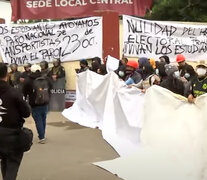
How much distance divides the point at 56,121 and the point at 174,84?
439 centimetres

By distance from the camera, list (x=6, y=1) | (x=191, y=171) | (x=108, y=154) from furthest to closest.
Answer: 1. (x=6, y=1)
2. (x=108, y=154)
3. (x=191, y=171)

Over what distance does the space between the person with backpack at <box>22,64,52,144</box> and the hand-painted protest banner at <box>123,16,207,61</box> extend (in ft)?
15.0

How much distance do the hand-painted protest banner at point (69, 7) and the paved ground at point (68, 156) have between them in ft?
12.9

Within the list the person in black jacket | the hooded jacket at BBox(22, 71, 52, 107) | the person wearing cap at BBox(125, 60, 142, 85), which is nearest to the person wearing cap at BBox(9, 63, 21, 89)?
the hooded jacket at BBox(22, 71, 52, 107)

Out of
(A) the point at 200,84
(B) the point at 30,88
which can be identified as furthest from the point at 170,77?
(B) the point at 30,88

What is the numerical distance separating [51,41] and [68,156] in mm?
6975

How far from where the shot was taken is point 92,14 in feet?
43.1

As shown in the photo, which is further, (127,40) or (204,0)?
(204,0)

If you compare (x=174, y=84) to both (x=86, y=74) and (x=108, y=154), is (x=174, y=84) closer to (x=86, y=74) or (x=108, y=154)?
(x=108, y=154)

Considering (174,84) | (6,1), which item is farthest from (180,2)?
(6,1)

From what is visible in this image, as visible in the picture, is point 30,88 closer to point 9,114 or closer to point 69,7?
point 9,114

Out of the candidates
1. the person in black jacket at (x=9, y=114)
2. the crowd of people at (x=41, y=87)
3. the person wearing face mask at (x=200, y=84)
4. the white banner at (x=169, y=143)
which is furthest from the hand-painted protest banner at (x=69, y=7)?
the person in black jacket at (x=9, y=114)

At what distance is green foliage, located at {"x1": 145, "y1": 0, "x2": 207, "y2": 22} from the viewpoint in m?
17.9

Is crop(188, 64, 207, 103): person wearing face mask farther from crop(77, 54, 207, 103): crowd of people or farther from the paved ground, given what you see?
the paved ground
